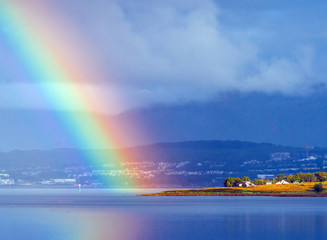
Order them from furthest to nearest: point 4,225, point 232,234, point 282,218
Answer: point 282,218 < point 4,225 < point 232,234

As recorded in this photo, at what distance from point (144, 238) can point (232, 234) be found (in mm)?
14267

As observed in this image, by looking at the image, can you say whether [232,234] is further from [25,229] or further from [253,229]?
[25,229]

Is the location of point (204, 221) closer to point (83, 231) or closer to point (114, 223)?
point (114, 223)

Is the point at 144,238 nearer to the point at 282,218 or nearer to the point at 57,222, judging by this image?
the point at 57,222

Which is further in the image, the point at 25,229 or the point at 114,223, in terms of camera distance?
the point at 114,223

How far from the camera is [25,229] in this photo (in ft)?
324

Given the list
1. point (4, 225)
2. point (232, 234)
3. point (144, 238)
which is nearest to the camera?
point (144, 238)

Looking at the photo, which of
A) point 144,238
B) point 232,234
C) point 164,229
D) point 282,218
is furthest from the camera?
point 282,218

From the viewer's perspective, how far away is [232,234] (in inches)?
3501

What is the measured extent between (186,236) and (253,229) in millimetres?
17001

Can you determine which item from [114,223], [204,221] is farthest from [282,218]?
[114,223]

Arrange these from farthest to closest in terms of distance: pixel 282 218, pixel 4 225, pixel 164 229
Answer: pixel 282 218 < pixel 4 225 < pixel 164 229

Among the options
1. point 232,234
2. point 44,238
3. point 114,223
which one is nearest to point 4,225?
point 114,223

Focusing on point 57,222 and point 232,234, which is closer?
point 232,234
